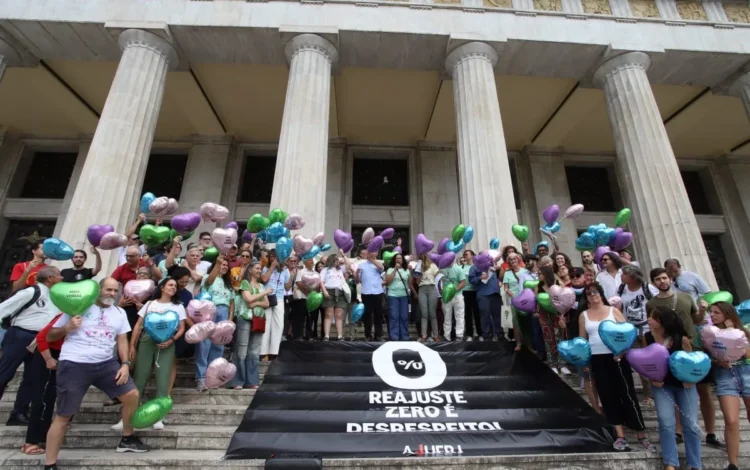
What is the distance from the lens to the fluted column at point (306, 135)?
944 cm

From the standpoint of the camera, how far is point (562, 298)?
Result: 5.09 m

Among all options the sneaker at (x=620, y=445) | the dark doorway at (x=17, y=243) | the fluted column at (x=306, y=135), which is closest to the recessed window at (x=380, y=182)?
the fluted column at (x=306, y=135)

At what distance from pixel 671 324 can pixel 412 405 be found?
9.55 feet

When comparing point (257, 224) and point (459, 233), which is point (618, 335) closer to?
point (459, 233)

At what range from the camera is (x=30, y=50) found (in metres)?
11.7

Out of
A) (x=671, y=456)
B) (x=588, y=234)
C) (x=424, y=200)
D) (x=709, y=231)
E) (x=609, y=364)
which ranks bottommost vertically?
(x=671, y=456)

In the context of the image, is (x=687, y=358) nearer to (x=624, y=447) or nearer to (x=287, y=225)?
(x=624, y=447)

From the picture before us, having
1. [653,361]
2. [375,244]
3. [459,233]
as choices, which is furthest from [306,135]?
[653,361]

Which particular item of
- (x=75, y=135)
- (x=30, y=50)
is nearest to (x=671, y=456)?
(x=30, y=50)

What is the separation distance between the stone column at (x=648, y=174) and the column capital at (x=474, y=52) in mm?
3559

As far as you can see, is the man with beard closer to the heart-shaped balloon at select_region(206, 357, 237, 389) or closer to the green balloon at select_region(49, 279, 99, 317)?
the green balloon at select_region(49, 279, 99, 317)

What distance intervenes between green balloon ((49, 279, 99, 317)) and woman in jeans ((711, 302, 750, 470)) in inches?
243

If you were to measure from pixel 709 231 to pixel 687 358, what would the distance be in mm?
17153

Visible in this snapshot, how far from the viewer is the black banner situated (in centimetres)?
414
